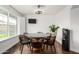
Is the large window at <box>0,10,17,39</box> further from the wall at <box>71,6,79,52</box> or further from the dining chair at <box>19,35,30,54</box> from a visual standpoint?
the wall at <box>71,6,79,52</box>

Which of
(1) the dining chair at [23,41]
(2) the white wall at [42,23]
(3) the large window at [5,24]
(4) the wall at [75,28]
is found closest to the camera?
(3) the large window at [5,24]

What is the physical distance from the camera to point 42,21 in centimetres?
597

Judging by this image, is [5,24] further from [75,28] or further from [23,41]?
[75,28]

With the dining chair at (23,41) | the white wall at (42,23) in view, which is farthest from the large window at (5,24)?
the white wall at (42,23)

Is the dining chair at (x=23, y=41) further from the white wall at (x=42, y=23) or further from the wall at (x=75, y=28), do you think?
the wall at (x=75, y=28)

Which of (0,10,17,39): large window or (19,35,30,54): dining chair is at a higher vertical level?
(0,10,17,39): large window

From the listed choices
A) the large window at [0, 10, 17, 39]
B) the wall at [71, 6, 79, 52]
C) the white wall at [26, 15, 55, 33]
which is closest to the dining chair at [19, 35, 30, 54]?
the large window at [0, 10, 17, 39]

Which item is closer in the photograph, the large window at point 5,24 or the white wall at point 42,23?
the large window at point 5,24

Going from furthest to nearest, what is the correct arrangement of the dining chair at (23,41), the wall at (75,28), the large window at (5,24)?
1. the dining chair at (23,41)
2. the wall at (75,28)
3. the large window at (5,24)

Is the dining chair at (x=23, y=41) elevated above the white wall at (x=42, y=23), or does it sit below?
below

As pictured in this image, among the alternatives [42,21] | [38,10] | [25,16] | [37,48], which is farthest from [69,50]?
[25,16]

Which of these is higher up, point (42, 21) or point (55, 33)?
point (42, 21)
